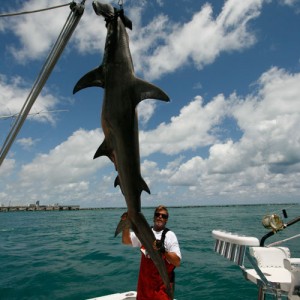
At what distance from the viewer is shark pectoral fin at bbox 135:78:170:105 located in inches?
141

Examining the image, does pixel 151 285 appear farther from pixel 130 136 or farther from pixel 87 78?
pixel 87 78

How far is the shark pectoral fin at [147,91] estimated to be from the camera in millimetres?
3572

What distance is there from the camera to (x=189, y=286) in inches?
678

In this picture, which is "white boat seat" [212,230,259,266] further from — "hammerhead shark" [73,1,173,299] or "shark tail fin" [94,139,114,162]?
"shark tail fin" [94,139,114,162]

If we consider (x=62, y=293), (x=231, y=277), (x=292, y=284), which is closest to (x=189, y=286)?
(x=231, y=277)

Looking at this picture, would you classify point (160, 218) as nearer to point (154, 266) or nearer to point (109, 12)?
point (154, 266)

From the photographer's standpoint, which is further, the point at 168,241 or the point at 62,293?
the point at 62,293

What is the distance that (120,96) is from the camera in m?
3.50

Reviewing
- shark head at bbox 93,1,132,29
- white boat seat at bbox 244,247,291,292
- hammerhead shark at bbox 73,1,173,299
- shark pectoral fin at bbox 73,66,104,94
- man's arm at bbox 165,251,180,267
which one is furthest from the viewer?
white boat seat at bbox 244,247,291,292

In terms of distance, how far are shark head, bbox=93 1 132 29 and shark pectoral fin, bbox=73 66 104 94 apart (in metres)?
0.57

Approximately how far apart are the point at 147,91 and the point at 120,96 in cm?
32

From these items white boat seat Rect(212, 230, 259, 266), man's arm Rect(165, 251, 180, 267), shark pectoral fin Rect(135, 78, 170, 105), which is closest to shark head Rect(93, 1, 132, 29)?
shark pectoral fin Rect(135, 78, 170, 105)

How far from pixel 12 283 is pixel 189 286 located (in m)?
10.6

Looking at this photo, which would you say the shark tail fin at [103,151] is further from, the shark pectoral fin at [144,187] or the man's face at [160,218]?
the man's face at [160,218]
